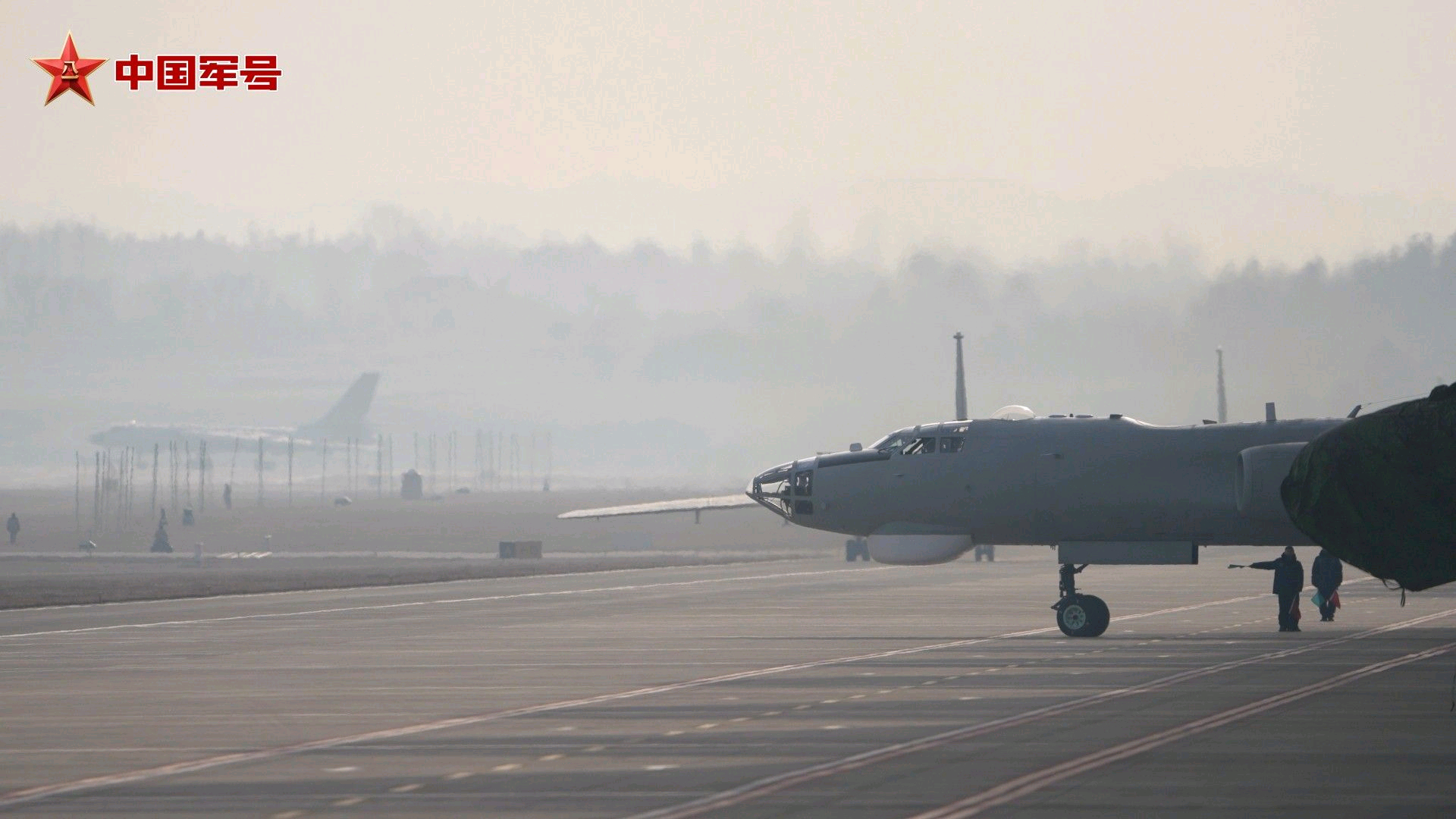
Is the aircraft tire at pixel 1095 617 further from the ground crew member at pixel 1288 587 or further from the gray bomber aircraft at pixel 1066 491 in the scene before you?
the ground crew member at pixel 1288 587

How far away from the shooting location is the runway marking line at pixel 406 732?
2050 cm

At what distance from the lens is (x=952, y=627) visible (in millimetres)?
43812

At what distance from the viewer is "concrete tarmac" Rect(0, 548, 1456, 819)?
1959cm

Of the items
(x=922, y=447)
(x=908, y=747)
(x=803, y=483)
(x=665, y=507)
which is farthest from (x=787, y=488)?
(x=908, y=747)

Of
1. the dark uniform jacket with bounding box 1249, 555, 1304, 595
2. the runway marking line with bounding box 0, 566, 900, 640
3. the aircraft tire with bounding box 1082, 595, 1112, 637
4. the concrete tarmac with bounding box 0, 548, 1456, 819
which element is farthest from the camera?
the runway marking line with bounding box 0, 566, 900, 640

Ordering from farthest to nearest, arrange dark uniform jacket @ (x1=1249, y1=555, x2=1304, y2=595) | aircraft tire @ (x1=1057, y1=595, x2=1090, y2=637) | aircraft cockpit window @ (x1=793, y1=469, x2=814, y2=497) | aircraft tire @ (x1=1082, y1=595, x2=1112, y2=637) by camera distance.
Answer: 1. aircraft cockpit window @ (x1=793, y1=469, x2=814, y2=497)
2. dark uniform jacket @ (x1=1249, y1=555, x2=1304, y2=595)
3. aircraft tire @ (x1=1057, y1=595, x2=1090, y2=637)
4. aircraft tire @ (x1=1082, y1=595, x2=1112, y2=637)

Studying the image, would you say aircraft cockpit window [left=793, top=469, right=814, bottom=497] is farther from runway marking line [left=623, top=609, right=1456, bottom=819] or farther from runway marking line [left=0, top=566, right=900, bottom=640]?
runway marking line [left=0, top=566, right=900, bottom=640]

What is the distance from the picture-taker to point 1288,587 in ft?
138

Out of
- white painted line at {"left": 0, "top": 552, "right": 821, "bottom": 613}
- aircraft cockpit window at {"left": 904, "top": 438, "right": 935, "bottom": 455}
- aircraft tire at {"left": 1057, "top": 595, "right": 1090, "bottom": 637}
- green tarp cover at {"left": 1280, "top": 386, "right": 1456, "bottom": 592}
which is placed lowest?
aircraft tire at {"left": 1057, "top": 595, "right": 1090, "bottom": 637}

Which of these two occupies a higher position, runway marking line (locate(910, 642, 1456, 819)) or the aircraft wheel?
the aircraft wheel

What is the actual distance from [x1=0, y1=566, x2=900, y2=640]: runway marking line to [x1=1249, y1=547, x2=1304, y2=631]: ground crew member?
21231mm

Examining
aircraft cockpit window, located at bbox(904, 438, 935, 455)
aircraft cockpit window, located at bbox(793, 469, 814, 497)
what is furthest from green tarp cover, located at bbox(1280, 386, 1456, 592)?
aircraft cockpit window, located at bbox(793, 469, 814, 497)

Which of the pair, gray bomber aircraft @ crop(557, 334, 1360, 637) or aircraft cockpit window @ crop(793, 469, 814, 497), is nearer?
gray bomber aircraft @ crop(557, 334, 1360, 637)

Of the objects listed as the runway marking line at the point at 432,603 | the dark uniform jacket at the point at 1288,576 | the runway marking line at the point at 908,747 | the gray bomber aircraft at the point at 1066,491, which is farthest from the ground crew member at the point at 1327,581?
the runway marking line at the point at 432,603
